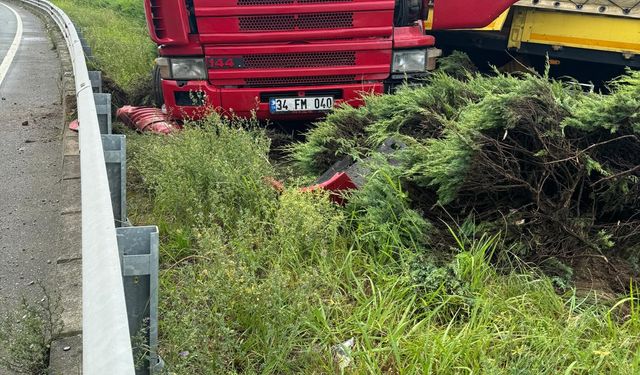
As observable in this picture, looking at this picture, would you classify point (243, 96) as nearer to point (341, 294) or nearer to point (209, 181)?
point (209, 181)

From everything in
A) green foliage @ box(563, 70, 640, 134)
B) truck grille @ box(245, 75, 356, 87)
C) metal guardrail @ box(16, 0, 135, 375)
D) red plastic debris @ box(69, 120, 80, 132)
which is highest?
metal guardrail @ box(16, 0, 135, 375)

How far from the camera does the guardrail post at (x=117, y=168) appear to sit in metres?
3.26

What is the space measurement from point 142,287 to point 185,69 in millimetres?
3937

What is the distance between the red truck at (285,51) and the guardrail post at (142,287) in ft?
11.3

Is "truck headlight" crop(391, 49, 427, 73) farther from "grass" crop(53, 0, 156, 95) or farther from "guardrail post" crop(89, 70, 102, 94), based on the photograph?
"grass" crop(53, 0, 156, 95)

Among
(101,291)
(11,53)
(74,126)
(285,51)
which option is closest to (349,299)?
(101,291)

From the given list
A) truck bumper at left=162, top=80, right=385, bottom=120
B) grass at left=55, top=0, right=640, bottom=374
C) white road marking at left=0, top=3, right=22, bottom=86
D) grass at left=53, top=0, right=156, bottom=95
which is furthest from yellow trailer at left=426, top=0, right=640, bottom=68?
white road marking at left=0, top=3, right=22, bottom=86

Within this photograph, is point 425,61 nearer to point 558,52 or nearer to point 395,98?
point 395,98

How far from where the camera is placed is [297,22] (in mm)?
5504

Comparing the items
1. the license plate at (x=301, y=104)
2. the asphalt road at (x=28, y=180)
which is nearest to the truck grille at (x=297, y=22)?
the license plate at (x=301, y=104)

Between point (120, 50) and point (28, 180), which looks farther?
point (120, 50)

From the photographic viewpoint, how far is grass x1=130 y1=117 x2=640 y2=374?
8.16 feet

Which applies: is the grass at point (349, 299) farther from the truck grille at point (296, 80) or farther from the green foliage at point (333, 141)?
the truck grille at point (296, 80)

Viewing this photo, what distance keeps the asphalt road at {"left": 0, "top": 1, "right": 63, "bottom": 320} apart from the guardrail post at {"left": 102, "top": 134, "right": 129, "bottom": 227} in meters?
0.53
